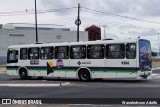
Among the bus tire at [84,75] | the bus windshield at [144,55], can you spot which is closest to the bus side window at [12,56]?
the bus tire at [84,75]

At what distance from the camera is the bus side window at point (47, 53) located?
28.4 m

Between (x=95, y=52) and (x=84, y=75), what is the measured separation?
1.80 meters

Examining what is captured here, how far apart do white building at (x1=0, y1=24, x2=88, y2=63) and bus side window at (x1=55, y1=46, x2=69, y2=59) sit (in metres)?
63.5

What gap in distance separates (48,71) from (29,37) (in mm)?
65960

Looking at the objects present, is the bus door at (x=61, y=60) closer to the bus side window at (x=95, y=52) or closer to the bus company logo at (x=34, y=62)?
the bus side window at (x=95, y=52)

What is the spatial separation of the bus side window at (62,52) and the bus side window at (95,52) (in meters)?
1.84

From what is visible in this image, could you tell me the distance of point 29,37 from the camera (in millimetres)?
93750

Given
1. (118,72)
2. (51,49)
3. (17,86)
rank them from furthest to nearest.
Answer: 1. (51,49)
2. (118,72)
3. (17,86)

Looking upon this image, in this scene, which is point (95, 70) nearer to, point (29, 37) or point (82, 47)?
point (82, 47)

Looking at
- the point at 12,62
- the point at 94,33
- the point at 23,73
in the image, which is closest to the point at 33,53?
the point at 23,73

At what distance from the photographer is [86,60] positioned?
86.7ft

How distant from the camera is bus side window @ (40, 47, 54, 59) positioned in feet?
93.2

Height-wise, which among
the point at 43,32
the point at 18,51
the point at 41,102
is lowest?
the point at 41,102

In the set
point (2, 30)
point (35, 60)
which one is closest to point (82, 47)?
point (35, 60)
